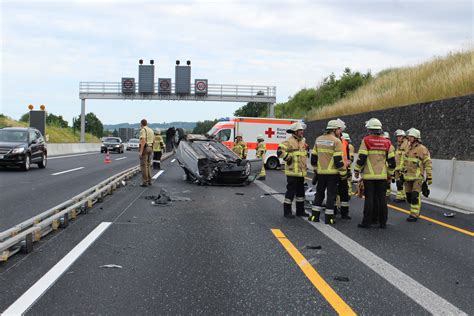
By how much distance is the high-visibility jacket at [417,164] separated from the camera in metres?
9.58

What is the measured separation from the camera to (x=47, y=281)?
4750mm

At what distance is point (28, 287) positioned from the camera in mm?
4539

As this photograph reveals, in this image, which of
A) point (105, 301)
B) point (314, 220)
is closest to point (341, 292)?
point (105, 301)

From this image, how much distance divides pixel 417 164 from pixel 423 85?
16.5 meters

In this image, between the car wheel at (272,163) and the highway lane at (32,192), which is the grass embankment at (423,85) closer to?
the car wheel at (272,163)

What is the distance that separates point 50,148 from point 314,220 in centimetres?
2714

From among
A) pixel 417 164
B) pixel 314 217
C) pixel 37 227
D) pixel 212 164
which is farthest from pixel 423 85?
pixel 37 227

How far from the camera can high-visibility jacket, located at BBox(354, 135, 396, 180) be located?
8500mm

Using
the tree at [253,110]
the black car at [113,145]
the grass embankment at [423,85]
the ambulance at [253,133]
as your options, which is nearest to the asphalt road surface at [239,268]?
the grass embankment at [423,85]

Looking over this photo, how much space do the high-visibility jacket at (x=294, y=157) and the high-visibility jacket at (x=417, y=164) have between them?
7.36ft

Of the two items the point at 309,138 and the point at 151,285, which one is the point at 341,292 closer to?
the point at 151,285

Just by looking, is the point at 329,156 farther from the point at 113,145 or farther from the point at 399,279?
the point at 113,145

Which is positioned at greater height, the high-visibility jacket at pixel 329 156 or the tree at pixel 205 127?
the tree at pixel 205 127

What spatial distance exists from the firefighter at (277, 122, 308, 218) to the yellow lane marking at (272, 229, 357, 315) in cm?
225
